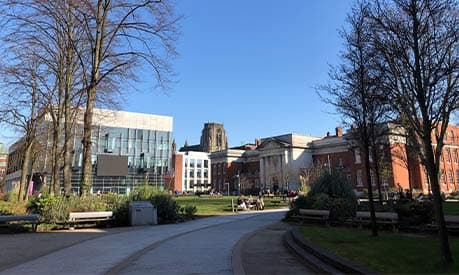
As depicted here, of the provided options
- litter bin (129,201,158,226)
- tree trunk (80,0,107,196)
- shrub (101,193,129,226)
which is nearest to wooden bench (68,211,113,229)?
shrub (101,193,129,226)

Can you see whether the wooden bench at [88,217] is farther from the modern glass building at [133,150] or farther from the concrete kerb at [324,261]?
the modern glass building at [133,150]

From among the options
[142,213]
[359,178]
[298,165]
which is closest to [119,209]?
Result: [142,213]

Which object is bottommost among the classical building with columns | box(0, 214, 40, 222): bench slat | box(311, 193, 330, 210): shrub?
box(0, 214, 40, 222): bench slat

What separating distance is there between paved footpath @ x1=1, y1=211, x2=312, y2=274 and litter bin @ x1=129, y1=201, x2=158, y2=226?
4124 mm

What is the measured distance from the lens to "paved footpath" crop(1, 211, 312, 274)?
26.3 ft

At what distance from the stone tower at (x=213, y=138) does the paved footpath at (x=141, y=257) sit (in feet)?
472

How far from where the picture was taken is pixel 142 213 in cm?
1831

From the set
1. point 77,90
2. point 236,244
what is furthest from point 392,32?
point 77,90

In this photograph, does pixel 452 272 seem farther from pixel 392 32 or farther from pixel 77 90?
pixel 77 90

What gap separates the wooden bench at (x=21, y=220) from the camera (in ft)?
49.2

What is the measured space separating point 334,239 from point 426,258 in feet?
13.3

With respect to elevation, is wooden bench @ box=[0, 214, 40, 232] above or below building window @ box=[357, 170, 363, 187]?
below

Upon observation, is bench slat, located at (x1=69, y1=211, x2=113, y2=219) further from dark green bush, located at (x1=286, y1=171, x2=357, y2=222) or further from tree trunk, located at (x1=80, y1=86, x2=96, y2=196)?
dark green bush, located at (x1=286, y1=171, x2=357, y2=222)

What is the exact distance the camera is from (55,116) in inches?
957
